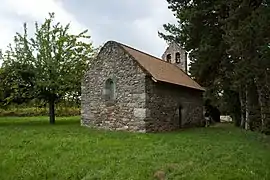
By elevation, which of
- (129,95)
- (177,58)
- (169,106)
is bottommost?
(169,106)

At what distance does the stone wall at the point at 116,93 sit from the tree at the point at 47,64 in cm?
377

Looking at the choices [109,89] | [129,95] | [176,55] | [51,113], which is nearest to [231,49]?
[129,95]

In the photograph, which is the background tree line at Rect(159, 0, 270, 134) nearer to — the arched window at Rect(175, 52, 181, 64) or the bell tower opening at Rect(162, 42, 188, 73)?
the bell tower opening at Rect(162, 42, 188, 73)

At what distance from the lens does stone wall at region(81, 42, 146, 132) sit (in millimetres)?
19625

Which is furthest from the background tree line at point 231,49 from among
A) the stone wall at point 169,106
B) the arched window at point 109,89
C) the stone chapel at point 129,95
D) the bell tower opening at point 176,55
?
the arched window at point 109,89

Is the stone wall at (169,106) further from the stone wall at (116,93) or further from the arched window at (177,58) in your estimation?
the arched window at (177,58)

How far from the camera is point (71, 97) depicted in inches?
1050

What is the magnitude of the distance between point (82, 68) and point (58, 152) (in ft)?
50.1

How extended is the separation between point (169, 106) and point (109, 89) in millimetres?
3690

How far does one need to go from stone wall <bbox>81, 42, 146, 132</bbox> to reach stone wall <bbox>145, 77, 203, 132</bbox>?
20.0 inches

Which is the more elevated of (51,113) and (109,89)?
(109,89)

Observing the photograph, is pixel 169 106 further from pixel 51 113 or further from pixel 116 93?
pixel 51 113

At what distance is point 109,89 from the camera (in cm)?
2116

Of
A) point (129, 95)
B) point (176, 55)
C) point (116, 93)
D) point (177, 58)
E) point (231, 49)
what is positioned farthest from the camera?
point (177, 58)
